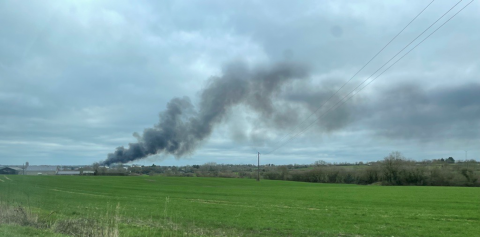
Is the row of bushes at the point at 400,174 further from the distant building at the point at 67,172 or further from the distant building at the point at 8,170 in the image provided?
the distant building at the point at 8,170

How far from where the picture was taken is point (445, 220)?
27969mm

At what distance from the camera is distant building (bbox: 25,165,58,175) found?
495ft

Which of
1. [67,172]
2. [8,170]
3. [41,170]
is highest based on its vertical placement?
[8,170]

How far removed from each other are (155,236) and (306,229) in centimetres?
1010

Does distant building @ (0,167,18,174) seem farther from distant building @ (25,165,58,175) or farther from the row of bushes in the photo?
the row of bushes

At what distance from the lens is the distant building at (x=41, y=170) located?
150875mm

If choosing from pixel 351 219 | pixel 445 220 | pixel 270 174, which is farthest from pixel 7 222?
pixel 270 174

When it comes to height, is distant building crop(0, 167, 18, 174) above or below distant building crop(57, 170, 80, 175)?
above

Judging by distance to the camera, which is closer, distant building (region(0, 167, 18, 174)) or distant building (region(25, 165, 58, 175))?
distant building (region(0, 167, 18, 174))

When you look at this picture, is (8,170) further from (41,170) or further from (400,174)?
(400,174)

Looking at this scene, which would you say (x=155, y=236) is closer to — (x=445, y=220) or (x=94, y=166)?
(x=445, y=220)

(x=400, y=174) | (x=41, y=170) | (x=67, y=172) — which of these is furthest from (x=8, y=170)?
(x=400, y=174)

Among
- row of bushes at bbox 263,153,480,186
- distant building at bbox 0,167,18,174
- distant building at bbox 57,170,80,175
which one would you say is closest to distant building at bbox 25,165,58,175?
distant building at bbox 57,170,80,175

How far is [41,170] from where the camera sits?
6245 inches
